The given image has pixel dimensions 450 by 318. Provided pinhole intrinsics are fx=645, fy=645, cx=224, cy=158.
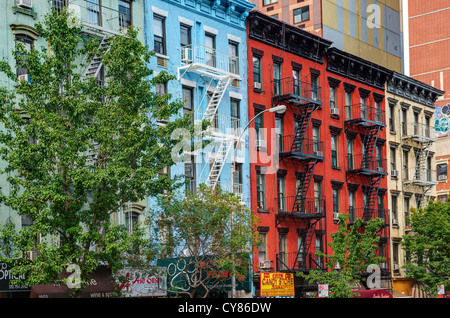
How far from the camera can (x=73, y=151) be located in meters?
21.6

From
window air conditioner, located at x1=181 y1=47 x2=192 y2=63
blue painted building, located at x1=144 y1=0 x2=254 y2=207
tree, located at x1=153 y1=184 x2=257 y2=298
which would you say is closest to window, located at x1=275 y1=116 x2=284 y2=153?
blue painted building, located at x1=144 y1=0 x2=254 y2=207

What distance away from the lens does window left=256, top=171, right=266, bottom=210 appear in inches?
1560

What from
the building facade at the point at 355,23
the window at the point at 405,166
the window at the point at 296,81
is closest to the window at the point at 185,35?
the window at the point at 296,81

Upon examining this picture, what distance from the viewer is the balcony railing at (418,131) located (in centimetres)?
5481

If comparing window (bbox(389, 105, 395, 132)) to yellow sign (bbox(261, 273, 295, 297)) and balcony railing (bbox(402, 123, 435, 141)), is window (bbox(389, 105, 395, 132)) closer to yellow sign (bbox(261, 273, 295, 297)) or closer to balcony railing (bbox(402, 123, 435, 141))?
balcony railing (bbox(402, 123, 435, 141))

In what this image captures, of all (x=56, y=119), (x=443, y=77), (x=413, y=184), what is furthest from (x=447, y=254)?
(x=443, y=77)

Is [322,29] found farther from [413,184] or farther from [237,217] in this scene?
[237,217]

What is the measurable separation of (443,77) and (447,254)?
38.7 metres

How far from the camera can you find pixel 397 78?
54094mm

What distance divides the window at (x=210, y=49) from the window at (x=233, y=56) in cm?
125

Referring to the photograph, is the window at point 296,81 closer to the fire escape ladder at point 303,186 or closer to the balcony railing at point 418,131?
the fire escape ladder at point 303,186

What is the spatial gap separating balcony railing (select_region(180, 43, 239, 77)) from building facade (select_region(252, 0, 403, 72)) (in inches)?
608

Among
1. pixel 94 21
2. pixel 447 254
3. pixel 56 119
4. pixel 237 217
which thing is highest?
pixel 94 21

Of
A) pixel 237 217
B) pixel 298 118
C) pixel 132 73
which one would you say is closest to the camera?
pixel 132 73
